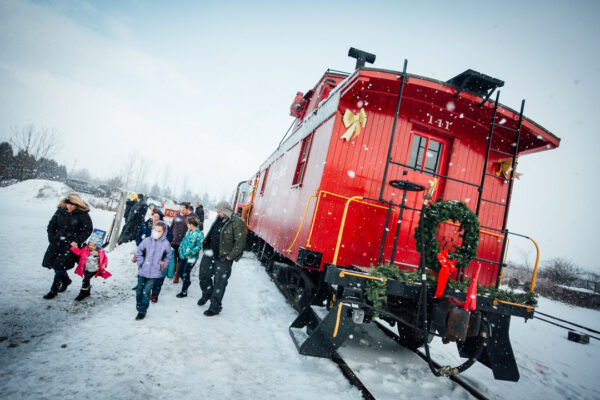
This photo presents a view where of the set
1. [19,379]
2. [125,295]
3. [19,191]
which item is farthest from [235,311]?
[19,191]

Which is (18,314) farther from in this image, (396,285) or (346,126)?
(346,126)

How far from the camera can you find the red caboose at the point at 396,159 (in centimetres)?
406

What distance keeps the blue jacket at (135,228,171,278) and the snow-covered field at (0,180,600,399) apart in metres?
0.63

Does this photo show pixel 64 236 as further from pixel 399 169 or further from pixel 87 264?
pixel 399 169

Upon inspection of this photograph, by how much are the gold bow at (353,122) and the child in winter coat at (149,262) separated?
10.6 ft

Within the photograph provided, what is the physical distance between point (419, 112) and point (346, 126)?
1382mm

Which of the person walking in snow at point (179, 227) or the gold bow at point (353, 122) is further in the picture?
the person walking in snow at point (179, 227)

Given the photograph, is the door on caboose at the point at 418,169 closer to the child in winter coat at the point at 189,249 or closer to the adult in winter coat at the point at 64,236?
the child in winter coat at the point at 189,249

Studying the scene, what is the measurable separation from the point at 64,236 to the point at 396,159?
5307 mm

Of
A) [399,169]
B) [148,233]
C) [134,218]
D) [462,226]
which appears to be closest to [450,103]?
[399,169]

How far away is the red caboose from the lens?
4.06 m

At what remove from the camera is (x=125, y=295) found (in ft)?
14.9

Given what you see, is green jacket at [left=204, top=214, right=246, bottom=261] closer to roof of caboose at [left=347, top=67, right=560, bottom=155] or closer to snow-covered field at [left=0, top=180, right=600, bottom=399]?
snow-covered field at [left=0, top=180, right=600, bottom=399]

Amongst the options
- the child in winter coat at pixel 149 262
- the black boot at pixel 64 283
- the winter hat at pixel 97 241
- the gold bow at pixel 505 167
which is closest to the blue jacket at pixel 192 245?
the child in winter coat at pixel 149 262
